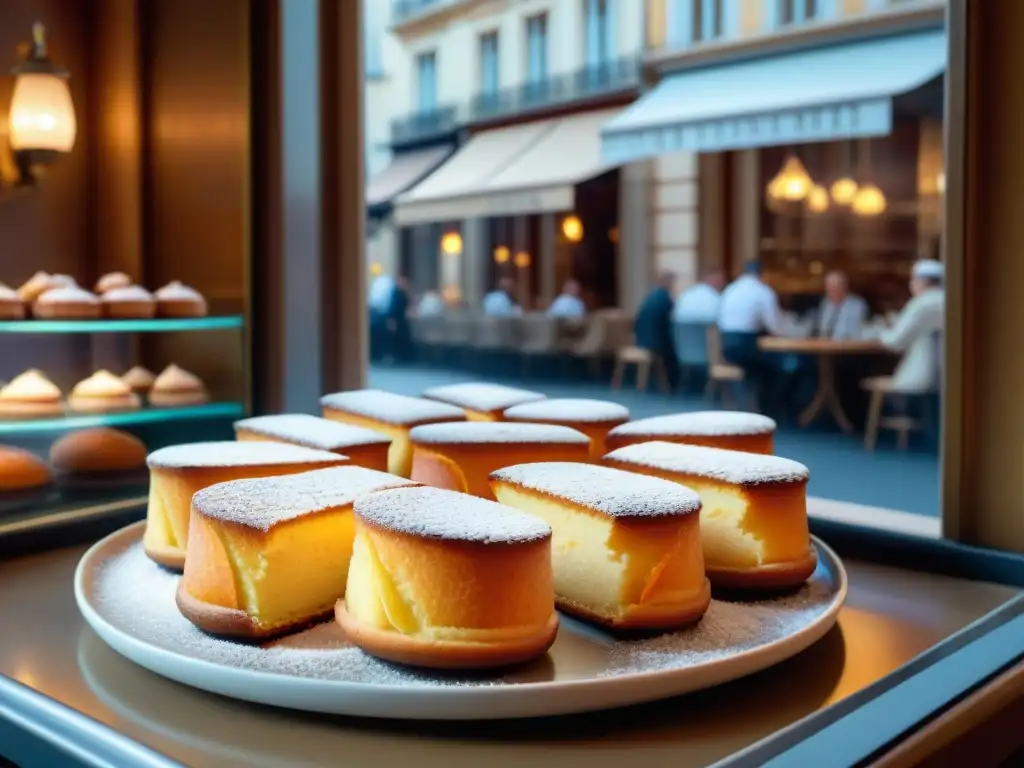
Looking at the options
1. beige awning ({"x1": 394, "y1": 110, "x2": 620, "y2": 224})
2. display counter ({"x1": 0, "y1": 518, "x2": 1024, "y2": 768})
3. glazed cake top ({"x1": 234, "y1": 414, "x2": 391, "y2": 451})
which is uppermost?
beige awning ({"x1": 394, "y1": 110, "x2": 620, "y2": 224})

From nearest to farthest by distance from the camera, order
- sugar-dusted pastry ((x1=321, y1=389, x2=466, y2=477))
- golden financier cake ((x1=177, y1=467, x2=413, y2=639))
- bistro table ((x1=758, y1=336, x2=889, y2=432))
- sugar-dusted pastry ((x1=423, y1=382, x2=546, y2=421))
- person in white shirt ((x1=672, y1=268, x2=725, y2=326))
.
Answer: golden financier cake ((x1=177, y1=467, x2=413, y2=639)) → sugar-dusted pastry ((x1=321, y1=389, x2=466, y2=477)) → sugar-dusted pastry ((x1=423, y1=382, x2=546, y2=421)) → bistro table ((x1=758, y1=336, x2=889, y2=432)) → person in white shirt ((x1=672, y1=268, x2=725, y2=326))

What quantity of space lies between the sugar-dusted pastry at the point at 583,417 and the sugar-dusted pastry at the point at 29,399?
3.60 ft

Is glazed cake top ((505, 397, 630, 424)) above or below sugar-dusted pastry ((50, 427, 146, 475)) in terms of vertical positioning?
above

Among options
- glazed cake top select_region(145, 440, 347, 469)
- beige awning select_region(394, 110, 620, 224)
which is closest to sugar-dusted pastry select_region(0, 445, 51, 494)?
glazed cake top select_region(145, 440, 347, 469)

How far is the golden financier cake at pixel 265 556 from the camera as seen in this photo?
80cm

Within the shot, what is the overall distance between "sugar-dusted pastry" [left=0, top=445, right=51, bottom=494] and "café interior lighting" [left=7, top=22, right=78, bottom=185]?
0.82 m

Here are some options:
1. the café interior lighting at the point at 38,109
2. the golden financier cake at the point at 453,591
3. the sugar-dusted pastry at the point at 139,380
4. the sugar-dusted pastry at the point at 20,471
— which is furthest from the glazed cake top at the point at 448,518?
the café interior lighting at the point at 38,109

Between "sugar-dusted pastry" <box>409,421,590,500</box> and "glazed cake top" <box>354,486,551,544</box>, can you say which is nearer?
"glazed cake top" <box>354,486,551,544</box>

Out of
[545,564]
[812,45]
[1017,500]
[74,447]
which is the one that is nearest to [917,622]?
[1017,500]

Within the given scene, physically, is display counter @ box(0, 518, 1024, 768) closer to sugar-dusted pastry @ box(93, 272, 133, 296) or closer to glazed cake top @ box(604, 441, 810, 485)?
glazed cake top @ box(604, 441, 810, 485)

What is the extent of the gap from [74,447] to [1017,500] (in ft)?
4.99

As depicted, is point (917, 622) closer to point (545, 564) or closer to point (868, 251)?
point (545, 564)

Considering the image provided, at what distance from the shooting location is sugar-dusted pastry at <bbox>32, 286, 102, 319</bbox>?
1.89m

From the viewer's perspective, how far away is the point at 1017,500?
4.01 feet
